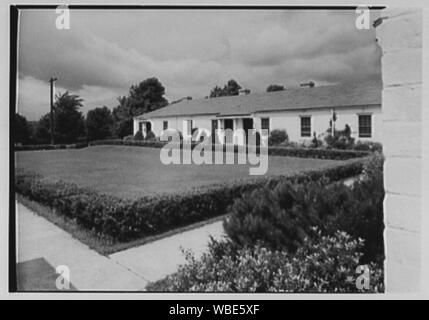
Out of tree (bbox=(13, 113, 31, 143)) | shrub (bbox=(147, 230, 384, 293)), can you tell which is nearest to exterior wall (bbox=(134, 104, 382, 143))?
tree (bbox=(13, 113, 31, 143))

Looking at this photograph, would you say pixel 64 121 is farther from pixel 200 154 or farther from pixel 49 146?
pixel 200 154

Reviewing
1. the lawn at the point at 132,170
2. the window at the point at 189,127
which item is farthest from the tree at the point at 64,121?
the window at the point at 189,127

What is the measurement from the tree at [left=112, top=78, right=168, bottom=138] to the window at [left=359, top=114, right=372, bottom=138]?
189cm

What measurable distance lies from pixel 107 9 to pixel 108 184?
63.0 inches

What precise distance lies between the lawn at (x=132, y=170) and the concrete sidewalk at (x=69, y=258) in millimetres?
519

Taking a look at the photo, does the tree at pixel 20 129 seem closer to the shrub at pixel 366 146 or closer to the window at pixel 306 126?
the window at pixel 306 126

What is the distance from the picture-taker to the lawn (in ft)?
10.2

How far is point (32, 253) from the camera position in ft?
9.88

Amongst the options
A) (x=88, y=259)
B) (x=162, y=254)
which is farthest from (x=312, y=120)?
(x=88, y=259)

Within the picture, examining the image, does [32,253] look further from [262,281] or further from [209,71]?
[209,71]

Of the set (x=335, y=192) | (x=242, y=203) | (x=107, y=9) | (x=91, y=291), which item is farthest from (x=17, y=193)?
(x=335, y=192)

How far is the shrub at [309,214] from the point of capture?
271cm

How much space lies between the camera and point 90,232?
315 cm

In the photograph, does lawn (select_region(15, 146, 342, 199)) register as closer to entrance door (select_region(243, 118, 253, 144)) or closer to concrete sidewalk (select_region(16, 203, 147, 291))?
entrance door (select_region(243, 118, 253, 144))
